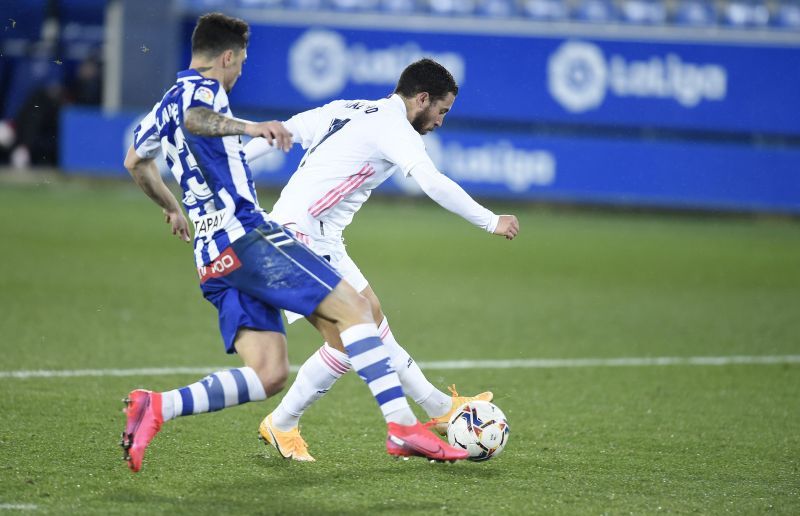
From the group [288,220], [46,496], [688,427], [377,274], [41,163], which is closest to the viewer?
[46,496]

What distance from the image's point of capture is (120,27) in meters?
20.9

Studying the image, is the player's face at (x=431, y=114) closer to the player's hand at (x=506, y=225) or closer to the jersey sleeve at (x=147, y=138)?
the player's hand at (x=506, y=225)

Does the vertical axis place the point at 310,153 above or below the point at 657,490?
above

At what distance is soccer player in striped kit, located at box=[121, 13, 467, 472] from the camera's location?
15.4 ft

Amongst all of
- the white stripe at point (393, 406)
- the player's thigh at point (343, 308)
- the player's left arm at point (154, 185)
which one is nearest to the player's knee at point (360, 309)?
the player's thigh at point (343, 308)

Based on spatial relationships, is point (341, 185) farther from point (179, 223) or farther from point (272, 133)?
point (272, 133)

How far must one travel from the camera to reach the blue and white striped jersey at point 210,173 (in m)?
4.74

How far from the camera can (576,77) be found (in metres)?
19.4

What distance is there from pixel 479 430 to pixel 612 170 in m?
14.3

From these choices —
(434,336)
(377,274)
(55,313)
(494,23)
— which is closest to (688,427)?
(434,336)

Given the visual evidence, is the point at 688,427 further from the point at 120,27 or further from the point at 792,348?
the point at 120,27

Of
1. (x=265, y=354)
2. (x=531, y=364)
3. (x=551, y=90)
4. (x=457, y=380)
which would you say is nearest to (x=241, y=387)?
Result: (x=265, y=354)

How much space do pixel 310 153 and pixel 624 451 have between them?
2.12m

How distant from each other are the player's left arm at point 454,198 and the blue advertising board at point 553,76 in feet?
47.3
